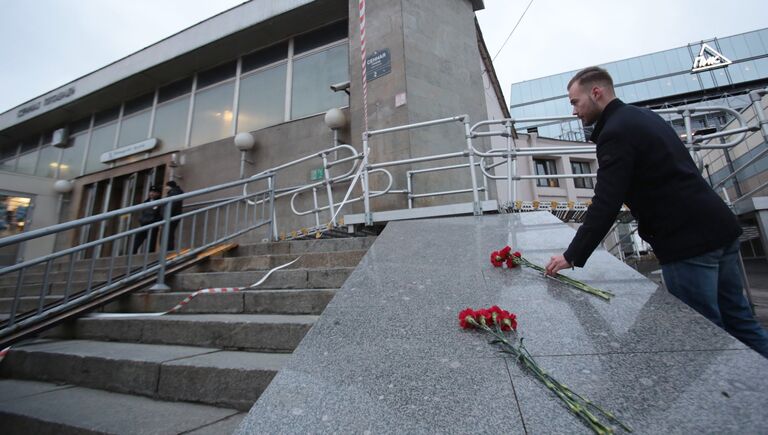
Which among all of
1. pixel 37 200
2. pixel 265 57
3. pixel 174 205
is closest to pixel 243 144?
pixel 174 205

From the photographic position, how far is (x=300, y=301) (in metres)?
2.63

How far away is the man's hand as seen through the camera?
69.6 inches

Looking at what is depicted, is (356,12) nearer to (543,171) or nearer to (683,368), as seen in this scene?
(683,368)

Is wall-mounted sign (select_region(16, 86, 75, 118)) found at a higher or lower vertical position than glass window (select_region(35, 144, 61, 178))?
higher

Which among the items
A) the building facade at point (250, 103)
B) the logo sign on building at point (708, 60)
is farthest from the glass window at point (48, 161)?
the logo sign on building at point (708, 60)

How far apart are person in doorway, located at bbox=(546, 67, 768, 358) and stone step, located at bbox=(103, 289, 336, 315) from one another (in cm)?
178

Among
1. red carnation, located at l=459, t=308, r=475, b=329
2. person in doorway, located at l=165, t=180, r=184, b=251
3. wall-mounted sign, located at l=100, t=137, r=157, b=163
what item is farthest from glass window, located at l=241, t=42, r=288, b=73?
red carnation, located at l=459, t=308, r=475, b=329

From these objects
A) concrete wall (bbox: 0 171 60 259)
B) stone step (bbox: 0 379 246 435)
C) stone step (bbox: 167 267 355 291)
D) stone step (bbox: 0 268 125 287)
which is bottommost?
stone step (bbox: 0 379 246 435)

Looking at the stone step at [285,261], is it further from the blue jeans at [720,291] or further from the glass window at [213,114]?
the glass window at [213,114]

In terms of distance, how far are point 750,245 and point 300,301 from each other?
14.5 metres

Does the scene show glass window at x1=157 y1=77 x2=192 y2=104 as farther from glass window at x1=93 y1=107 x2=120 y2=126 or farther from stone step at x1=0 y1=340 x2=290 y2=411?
stone step at x1=0 y1=340 x2=290 y2=411

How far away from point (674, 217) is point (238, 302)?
299 centimetres

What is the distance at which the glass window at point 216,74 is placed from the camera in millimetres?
9672

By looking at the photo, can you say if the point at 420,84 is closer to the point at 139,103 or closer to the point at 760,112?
the point at 760,112
